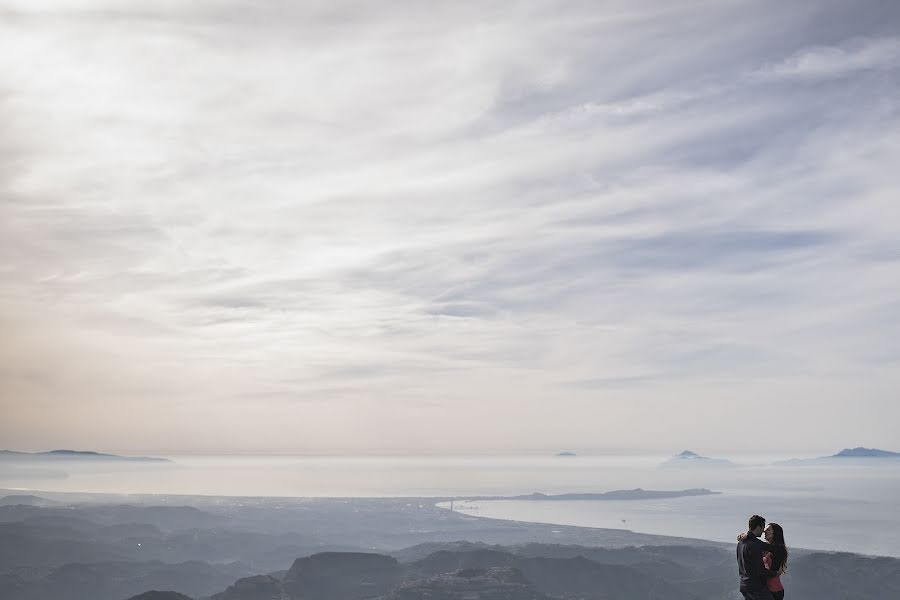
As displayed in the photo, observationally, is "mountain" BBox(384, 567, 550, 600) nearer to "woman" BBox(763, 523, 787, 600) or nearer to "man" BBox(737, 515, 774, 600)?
"man" BBox(737, 515, 774, 600)

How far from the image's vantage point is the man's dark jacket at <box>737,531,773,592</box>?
1939 cm

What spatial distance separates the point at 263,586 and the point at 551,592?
249 feet

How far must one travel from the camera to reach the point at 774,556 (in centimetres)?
1912

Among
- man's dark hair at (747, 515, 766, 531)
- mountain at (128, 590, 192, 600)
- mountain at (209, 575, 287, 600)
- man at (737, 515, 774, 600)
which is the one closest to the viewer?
man at (737, 515, 774, 600)

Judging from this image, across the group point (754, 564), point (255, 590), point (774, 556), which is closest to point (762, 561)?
point (754, 564)

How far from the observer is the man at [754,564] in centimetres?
1939

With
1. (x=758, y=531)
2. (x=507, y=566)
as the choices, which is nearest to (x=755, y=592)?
(x=758, y=531)

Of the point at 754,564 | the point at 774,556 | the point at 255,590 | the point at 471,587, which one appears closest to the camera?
the point at 774,556

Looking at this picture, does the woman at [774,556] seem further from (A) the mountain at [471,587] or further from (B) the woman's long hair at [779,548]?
(A) the mountain at [471,587]

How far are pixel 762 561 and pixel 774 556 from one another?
0.43 meters

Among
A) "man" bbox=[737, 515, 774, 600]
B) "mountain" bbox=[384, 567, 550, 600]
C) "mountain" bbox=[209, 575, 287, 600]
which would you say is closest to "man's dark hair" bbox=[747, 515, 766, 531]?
"man" bbox=[737, 515, 774, 600]

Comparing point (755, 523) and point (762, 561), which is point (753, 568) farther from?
point (755, 523)

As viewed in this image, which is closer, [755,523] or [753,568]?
[753,568]

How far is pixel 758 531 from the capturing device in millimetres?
19750
